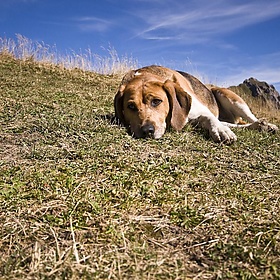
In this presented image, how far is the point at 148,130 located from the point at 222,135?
2.93 feet

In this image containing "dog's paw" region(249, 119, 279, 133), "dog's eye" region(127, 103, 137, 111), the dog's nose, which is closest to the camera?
the dog's nose

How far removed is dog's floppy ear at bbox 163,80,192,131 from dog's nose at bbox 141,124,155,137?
1.69 feet

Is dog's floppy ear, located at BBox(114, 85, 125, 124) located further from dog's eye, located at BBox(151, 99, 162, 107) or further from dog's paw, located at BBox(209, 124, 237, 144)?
dog's paw, located at BBox(209, 124, 237, 144)

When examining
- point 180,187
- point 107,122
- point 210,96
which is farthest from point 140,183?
point 210,96

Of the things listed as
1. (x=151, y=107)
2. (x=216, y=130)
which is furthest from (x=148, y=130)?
(x=216, y=130)

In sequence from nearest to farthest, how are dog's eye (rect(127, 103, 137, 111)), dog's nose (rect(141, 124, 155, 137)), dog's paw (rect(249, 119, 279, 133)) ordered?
dog's nose (rect(141, 124, 155, 137)) < dog's eye (rect(127, 103, 137, 111)) < dog's paw (rect(249, 119, 279, 133))

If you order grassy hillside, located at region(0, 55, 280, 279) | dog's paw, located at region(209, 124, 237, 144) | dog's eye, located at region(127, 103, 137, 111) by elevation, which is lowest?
grassy hillside, located at region(0, 55, 280, 279)

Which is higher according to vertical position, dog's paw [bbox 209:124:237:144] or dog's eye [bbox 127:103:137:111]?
dog's eye [bbox 127:103:137:111]

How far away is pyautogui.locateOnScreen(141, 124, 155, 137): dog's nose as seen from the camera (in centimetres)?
385

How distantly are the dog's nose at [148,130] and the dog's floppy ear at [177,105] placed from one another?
0.52 meters

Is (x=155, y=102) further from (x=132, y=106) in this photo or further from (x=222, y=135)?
(x=222, y=135)

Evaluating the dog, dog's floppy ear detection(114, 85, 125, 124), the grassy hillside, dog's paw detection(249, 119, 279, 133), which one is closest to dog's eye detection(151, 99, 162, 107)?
the dog

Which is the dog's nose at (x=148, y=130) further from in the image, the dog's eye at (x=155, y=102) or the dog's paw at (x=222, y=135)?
the dog's paw at (x=222, y=135)

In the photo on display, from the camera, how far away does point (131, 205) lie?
2223 mm
